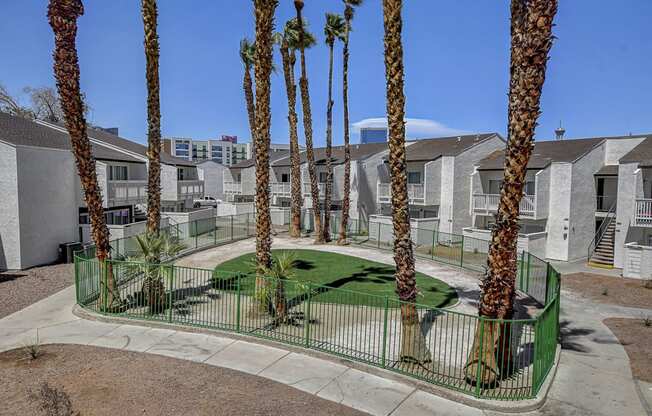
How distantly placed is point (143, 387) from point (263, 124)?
812 centimetres

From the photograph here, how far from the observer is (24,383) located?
358 inches

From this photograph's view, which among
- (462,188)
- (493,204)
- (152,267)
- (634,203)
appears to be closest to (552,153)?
(493,204)

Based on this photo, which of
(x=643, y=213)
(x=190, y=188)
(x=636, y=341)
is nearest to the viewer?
(x=636, y=341)

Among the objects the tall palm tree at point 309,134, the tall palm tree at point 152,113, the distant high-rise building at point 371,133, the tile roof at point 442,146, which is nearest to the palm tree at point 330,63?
the tall palm tree at point 309,134

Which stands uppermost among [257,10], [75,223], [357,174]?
[257,10]

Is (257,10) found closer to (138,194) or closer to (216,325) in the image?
(216,325)

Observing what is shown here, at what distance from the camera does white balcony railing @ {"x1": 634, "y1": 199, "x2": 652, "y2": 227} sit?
24741mm

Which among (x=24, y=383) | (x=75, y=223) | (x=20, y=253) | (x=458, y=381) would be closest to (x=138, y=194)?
(x=75, y=223)

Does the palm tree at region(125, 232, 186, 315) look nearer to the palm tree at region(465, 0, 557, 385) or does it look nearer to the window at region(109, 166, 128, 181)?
the palm tree at region(465, 0, 557, 385)

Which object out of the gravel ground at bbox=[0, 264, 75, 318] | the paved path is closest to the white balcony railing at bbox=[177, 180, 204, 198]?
the gravel ground at bbox=[0, 264, 75, 318]

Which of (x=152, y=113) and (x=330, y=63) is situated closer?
(x=152, y=113)

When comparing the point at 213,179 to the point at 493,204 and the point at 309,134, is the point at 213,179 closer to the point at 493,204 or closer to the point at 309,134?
the point at 309,134

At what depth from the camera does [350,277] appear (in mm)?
19875

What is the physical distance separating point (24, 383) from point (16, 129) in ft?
64.1
